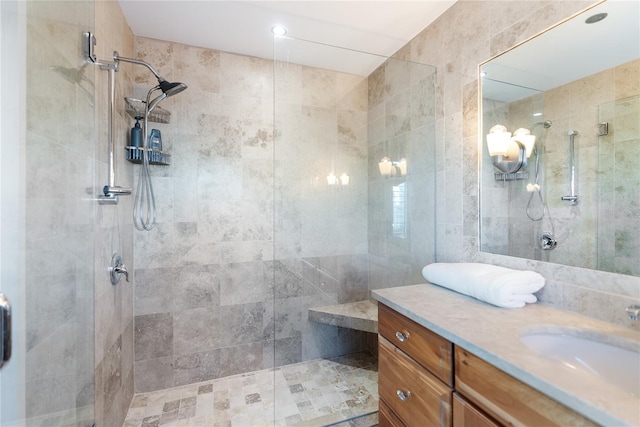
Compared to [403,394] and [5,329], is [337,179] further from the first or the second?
[5,329]

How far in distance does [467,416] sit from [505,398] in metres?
0.19

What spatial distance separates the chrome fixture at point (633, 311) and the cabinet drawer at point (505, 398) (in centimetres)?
56

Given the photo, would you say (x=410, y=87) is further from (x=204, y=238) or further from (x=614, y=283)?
(x=204, y=238)

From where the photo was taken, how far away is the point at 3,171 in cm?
72

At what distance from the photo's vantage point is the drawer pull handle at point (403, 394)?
1114 millimetres

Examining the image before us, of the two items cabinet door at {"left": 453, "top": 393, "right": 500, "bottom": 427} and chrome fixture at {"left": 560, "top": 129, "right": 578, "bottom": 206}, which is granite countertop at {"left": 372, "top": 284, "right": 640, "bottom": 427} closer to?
cabinet door at {"left": 453, "top": 393, "right": 500, "bottom": 427}

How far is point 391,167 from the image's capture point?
2.09m

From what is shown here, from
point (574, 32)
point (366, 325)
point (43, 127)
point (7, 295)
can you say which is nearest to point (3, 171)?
point (43, 127)

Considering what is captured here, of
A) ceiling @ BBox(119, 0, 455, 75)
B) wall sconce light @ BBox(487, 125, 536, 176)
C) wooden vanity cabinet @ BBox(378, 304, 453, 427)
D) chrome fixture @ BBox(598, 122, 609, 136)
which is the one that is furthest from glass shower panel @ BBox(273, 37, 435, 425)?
chrome fixture @ BBox(598, 122, 609, 136)

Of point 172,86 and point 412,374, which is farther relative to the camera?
point 172,86

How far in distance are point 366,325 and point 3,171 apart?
1.95 metres

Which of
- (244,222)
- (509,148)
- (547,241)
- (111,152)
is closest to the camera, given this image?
(547,241)

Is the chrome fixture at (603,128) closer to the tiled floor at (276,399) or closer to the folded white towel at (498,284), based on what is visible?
the folded white towel at (498,284)

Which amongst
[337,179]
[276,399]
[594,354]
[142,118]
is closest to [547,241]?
[594,354]
